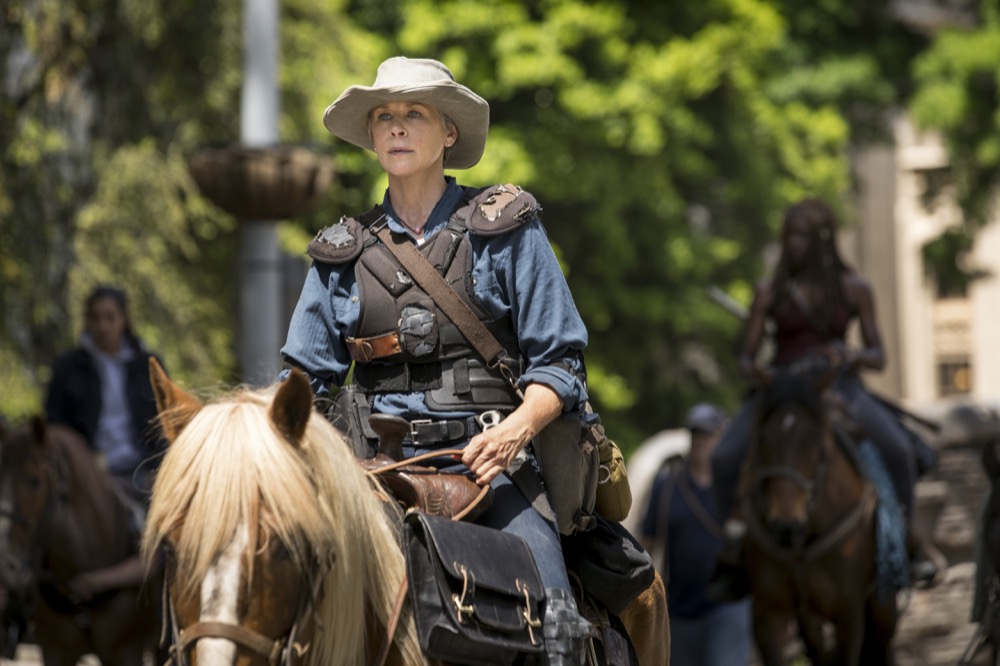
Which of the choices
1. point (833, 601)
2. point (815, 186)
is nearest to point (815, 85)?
point (815, 186)

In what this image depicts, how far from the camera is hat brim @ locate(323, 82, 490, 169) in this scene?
532 cm

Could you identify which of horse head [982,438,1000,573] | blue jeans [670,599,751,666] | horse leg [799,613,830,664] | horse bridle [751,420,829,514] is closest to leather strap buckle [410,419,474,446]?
horse head [982,438,1000,573]

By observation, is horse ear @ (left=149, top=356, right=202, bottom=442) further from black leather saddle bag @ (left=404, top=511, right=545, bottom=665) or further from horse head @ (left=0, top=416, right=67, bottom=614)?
horse head @ (left=0, top=416, right=67, bottom=614)

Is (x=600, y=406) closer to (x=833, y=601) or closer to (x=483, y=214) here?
(x=833, y=601)

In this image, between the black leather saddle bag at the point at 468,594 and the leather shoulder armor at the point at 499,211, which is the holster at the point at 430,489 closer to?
the black leather saddle bag at the point at 468,594

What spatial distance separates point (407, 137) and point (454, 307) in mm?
504

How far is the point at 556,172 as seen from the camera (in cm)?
2455

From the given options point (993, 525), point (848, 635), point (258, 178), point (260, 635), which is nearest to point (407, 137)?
point (260, 635)

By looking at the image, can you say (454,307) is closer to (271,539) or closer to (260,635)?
(271,539)

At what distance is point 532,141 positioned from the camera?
2467 cm

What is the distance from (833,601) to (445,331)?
6200 millimetres

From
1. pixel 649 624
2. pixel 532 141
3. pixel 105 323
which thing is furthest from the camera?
pixel 532 141

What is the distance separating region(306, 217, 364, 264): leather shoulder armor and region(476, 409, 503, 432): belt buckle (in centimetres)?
55

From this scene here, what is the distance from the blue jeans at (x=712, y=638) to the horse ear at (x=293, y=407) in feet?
28.0
